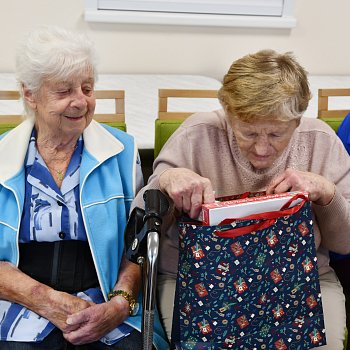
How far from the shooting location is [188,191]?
1.25 meters

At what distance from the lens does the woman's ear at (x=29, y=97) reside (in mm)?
1483

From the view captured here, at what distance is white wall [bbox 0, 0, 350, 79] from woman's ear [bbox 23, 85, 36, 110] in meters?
1.72

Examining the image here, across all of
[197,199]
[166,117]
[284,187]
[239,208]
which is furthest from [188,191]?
[166,117]

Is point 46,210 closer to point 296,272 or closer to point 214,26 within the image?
point 296,272

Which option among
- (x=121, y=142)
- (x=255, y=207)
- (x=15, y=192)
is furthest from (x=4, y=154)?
(x=255, y=207)

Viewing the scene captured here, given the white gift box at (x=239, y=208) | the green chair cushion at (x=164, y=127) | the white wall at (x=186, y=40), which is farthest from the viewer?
the white wall at (x=186, y=40)

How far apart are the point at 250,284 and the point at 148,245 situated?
13.2 inches

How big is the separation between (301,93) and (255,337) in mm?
637

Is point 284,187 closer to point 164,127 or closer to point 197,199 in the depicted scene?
point 197,199

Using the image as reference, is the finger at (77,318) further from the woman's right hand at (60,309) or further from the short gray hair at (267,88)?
the short gray hair at (267,88)

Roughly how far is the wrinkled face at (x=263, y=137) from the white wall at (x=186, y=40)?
1.96 m

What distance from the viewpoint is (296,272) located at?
1.27 metres

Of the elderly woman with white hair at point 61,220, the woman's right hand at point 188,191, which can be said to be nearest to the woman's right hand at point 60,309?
the elderly woman with white hair at point 61,220

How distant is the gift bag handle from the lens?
117 centimetres
